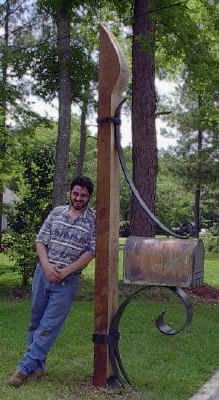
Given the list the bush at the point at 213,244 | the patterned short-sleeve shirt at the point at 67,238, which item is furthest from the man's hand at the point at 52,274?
the bush at the point at 213,244

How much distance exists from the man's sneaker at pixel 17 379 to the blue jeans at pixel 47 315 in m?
0.03

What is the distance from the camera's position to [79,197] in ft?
17.1

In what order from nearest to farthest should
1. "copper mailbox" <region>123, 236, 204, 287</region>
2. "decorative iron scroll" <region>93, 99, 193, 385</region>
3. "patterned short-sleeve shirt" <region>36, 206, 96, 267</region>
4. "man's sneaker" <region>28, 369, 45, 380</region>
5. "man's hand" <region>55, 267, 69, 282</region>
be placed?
"copper mailbox" <region>123, 236, 204, 287</region> → "decorative iron scroll" <region>93, 99, 193, 385</region> → "man's hand" <region>55, 267, 69, 282</region> → "patterned short-sleeve shirt" <region>36, 206, 96, 267</region> → "man's sneaker" <region>28, 369, 45, 380</region>

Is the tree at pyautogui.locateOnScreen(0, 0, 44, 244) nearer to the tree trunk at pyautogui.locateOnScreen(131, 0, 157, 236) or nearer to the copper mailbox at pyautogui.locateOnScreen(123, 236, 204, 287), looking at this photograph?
the tree trunk at pyautogui.locateOnScreen(131, 0, 157, 236)

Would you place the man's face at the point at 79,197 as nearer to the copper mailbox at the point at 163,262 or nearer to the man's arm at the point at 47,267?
the man's arm at the point at 47,267

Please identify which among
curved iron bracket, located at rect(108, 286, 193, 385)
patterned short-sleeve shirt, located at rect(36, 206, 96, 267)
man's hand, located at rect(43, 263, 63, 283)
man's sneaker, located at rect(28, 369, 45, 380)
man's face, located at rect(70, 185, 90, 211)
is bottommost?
man's sneaker, located at rect(28, 369, 45, 380)

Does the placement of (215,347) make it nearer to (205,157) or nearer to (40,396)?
(40,396)

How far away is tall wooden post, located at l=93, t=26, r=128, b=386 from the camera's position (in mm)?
5043

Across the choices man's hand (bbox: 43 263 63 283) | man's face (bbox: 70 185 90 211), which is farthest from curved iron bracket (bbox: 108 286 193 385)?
man's face (bbox: 70 185 90 211)

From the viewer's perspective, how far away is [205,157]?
100 ft

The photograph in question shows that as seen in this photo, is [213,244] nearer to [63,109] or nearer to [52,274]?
[63,109]

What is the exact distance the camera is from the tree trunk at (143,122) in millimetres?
12312

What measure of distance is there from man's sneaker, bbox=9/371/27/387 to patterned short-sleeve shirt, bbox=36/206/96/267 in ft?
3.02

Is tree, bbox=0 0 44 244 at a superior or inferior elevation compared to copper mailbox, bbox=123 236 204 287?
superior
